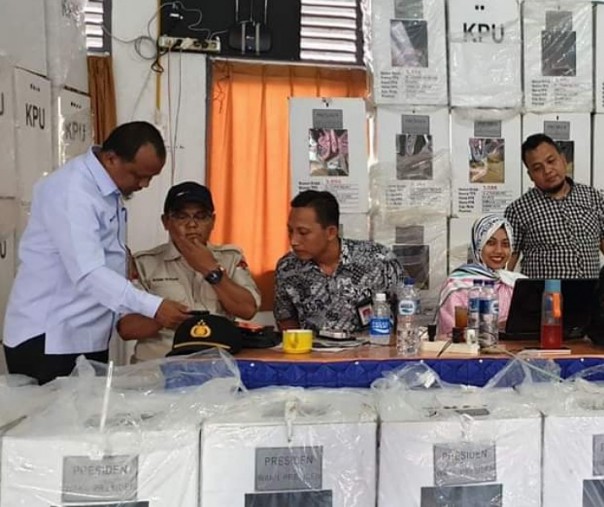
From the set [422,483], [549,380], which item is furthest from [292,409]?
[549,380]

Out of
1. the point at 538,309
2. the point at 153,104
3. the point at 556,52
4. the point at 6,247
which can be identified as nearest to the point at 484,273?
the point at 538,309

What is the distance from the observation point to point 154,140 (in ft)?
6.41

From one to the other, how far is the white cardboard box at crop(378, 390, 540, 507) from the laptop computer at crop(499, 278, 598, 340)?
71 cm

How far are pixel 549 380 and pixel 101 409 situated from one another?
96 cm

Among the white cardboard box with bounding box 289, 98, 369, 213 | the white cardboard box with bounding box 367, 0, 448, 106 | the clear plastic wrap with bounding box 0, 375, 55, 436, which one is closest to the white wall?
the white cardboard box with bounding box 289, 98, 369, 213

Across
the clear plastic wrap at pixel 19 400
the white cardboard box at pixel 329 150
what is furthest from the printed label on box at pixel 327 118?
the clear plastic wrap at pixel 19 400

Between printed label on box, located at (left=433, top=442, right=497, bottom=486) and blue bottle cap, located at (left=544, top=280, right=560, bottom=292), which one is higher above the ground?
blue bottle cap, located at (left=544, top=280, right=560, bottom=292)

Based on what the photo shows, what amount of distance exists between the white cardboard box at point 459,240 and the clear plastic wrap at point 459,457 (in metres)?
1.87

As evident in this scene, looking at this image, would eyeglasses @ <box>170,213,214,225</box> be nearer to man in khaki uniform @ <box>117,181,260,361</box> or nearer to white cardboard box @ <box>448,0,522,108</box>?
man in khaki uniform @ <box>117,181,260,361</box>

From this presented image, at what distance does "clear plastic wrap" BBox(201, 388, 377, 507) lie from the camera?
126 centimetres

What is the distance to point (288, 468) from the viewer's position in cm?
127

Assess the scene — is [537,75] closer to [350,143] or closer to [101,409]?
[350,143]

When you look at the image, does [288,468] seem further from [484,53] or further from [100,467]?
[484,53]

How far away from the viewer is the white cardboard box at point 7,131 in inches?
97.5
